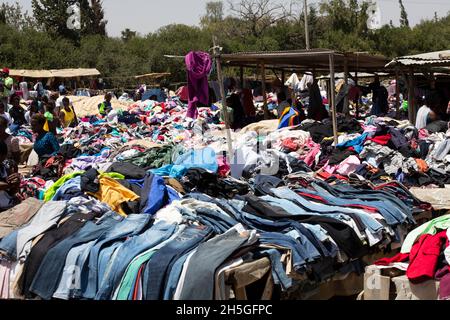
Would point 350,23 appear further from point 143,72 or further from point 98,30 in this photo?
point 98,30

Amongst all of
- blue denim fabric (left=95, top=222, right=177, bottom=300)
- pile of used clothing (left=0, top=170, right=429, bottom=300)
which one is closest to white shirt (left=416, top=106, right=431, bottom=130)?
pile of used clothing (left=0, top=170, right=429, bottom=300)

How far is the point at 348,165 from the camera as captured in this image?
7625mm

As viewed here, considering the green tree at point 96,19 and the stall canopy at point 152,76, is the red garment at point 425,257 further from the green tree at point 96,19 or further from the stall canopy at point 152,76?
the green tree at point 96,19

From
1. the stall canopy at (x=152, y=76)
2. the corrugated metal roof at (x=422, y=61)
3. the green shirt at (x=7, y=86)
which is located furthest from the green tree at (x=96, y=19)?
the corrugated metal roof at (x=422, y=61)

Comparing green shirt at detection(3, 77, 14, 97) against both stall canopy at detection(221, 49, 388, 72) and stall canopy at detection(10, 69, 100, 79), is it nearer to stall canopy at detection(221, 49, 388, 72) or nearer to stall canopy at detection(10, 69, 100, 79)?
stall canopy at detection(10, 69, 100, 79)

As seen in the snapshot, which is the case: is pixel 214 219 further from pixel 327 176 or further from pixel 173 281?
pixel 327 176

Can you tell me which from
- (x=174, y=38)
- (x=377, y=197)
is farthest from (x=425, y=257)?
(x=174, y=38)

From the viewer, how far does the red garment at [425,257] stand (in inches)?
156

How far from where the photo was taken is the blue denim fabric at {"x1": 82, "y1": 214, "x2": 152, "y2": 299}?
14.3 feet

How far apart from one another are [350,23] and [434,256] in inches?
1572

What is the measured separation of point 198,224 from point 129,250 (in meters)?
0.70

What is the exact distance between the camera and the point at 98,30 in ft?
156

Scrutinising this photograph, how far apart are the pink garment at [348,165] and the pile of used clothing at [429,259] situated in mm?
3080
